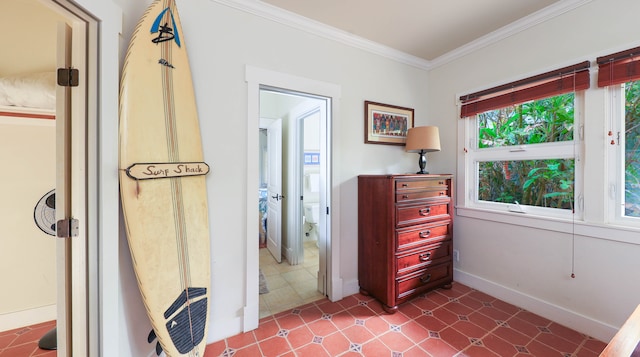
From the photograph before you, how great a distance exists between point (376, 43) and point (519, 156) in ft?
5.80

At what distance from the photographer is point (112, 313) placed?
1113 mm

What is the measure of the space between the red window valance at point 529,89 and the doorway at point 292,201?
157cm

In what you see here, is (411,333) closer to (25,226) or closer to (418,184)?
(418,184)

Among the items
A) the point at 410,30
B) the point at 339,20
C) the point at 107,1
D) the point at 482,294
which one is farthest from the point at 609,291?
the point at 107,1

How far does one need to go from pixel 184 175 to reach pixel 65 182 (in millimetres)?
497

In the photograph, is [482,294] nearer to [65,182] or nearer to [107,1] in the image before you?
[65,182]

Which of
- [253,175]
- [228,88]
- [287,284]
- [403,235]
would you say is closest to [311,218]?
[287,284]

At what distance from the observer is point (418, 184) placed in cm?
212

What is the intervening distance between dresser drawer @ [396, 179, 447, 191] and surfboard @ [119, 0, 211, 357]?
1563 millimetres

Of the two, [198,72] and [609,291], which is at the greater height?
[198,72]

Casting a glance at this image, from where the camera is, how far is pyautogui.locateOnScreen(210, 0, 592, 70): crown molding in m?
1.79

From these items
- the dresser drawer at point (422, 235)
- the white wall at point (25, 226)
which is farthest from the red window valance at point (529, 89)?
the white wall at point (25, 226)

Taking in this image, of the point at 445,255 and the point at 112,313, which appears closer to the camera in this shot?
the point at 112,313

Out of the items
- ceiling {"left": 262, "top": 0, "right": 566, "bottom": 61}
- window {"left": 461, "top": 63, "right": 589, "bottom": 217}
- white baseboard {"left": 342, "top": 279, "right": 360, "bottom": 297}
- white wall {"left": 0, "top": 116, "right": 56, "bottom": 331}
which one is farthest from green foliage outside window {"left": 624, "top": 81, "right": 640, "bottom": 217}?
white wall {"left": 0, "top": 116, "right": 56, "bottom": 331}
